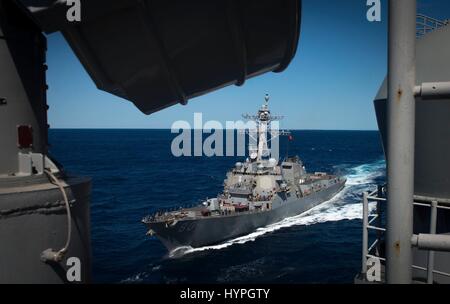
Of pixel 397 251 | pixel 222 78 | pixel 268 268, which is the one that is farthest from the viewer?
pixel 268 268

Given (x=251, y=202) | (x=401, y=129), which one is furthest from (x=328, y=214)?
(x=401, y=129)

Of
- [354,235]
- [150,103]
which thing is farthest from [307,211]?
[150,103]

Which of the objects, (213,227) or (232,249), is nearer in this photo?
(232,249)

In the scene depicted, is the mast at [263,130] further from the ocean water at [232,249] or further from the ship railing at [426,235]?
the ship railing at [426,235]

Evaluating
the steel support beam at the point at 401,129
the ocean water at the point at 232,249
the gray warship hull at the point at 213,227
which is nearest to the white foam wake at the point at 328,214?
the ocean water at the point at 232,249

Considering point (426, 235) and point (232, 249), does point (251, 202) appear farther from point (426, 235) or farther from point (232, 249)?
point (426, 235)

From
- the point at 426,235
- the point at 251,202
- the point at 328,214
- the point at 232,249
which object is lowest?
the point at 232,249
